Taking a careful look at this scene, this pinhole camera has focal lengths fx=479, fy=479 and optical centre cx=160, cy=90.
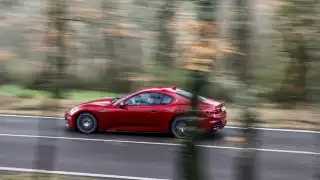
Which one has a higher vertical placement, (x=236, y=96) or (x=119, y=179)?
(x=236, y=96)

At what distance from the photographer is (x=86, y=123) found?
13.0 m

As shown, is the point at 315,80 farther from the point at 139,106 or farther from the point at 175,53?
the point at 139,106

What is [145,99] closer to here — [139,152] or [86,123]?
[139,152]

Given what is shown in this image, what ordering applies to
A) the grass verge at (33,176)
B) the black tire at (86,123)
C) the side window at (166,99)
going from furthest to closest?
1. the black tire at (86,123)
2. the side window at (166,99)
3. the grass verge at (33,176)

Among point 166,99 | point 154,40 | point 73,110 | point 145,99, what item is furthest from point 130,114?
point 154,40

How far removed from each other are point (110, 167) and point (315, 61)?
5.20 m

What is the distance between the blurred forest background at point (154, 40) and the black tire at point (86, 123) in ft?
20.7

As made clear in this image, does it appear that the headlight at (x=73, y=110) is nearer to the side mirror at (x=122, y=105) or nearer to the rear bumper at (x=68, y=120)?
the rear bumper at (x=68, y=120)

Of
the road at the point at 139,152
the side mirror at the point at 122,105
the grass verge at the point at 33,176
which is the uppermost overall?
the side mirror at the point at 122,105

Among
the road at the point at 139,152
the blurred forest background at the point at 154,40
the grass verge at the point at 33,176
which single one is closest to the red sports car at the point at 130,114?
the road at the point at 139,152

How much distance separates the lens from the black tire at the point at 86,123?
1289 cm

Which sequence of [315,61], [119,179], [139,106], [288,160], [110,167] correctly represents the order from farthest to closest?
[139,106]
[288,160]
[110,167]
[119,179]
[315,61]

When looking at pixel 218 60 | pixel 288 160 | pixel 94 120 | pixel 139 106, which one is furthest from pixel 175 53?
pixel 94 120

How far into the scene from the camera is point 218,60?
15.7 ft
